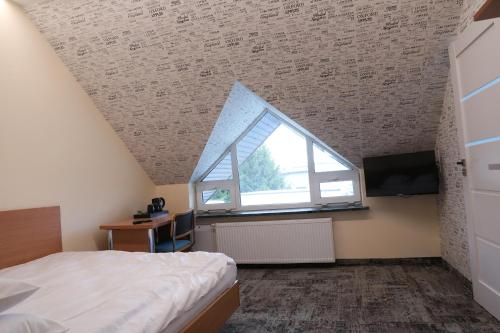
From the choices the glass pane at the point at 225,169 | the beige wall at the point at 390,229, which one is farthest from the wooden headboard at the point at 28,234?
the beige wall at the point at 390,229

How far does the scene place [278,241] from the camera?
14.2ft

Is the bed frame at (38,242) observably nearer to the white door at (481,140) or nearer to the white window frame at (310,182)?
the white door at (481,140)

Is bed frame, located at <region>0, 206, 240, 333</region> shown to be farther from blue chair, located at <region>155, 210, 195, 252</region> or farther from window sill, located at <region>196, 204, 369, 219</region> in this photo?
window sill, located at <region>196, 204, 369, 219</region>

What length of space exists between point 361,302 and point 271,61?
2338 millimetres

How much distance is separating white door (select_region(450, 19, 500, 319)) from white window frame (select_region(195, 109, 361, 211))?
1.64m

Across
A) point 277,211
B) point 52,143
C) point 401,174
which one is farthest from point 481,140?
point 52,143

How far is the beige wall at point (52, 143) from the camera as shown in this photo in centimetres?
286

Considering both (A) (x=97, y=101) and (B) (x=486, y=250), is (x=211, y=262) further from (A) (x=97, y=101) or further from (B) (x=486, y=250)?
(A) (x=97, y=101)

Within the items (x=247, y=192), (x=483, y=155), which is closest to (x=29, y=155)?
(x=247, y=192)

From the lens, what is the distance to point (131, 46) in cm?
322

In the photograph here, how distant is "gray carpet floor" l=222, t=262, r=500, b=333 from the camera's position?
2.54m

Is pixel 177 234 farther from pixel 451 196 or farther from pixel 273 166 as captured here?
pixel 451 196

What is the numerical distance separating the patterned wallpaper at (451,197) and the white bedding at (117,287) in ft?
7.72

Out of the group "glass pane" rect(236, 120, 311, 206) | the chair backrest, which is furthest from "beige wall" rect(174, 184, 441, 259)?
the chair backrest
